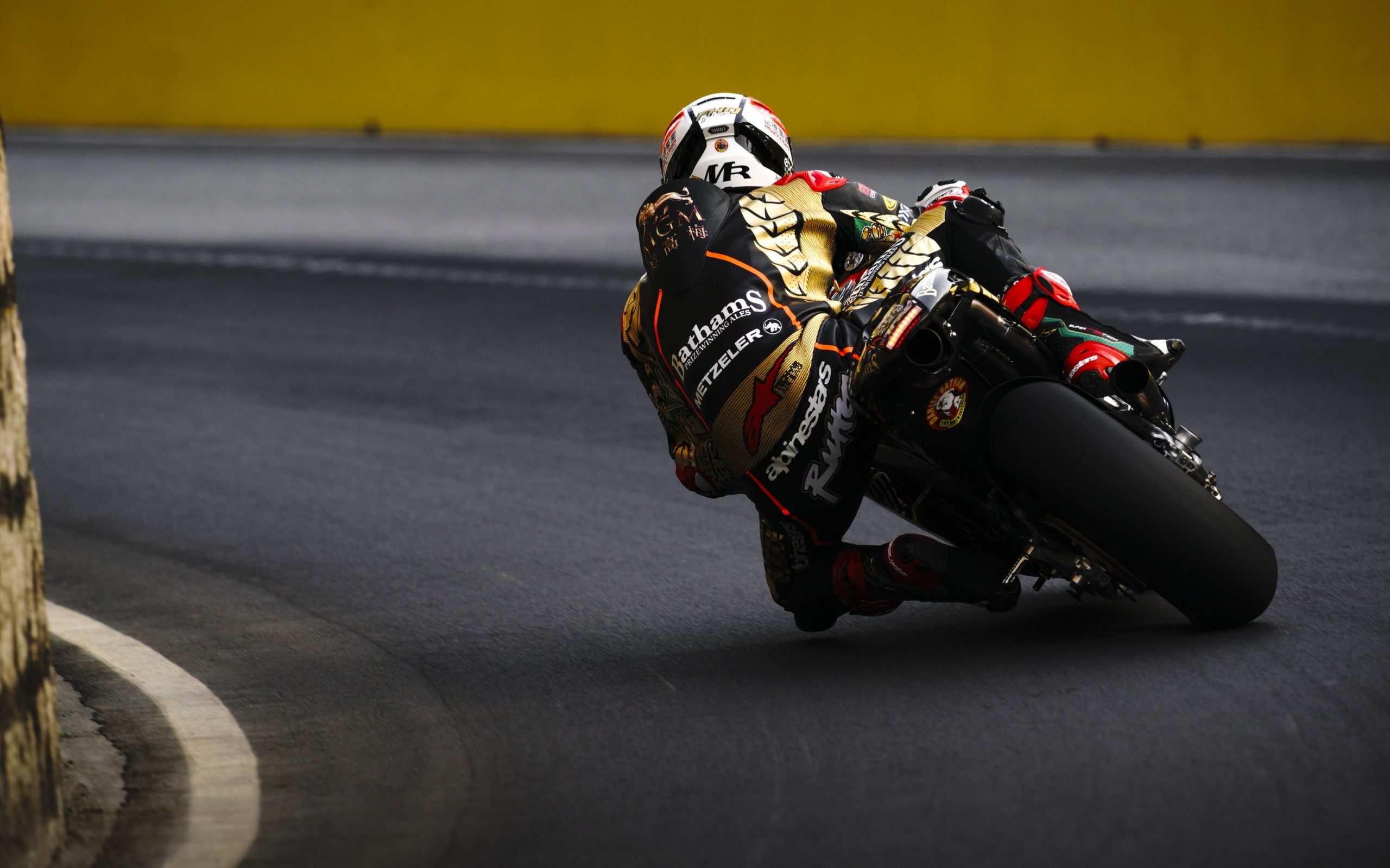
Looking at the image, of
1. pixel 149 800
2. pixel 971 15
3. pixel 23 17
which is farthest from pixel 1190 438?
pixel 23 17

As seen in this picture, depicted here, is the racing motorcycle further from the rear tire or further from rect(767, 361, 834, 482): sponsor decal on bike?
rect(767, 361, 834, 482): sponsor decal on bike

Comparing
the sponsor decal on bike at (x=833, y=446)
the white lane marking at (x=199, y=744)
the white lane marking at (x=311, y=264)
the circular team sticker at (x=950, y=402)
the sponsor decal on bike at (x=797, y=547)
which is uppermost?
the circular team sticker at (x=950, y=402)

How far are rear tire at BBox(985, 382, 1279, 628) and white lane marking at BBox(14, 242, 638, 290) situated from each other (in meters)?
8.57

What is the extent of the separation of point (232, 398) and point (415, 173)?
9.25 metres

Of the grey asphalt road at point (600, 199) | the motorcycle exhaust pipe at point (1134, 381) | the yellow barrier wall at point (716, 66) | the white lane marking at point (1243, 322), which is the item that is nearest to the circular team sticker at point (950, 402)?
the motorcycle exhaust pipe at point (1134, 381)

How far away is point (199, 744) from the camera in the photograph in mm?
4320

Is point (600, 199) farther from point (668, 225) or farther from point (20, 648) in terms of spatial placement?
point (20, 648)

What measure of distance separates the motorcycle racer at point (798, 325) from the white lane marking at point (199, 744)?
144cm

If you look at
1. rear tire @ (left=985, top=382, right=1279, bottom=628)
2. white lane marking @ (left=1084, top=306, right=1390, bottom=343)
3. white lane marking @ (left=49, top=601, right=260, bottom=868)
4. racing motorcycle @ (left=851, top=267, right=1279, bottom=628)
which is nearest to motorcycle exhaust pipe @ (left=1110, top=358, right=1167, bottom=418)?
racing motorcycle @ (left=851, top=267, right=1279, bottom=628)

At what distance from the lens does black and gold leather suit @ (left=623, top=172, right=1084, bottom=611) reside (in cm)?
442

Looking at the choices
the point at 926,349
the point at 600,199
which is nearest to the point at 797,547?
the point at 926,349

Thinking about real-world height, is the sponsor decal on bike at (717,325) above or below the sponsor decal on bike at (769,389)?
above

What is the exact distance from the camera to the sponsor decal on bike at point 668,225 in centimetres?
456

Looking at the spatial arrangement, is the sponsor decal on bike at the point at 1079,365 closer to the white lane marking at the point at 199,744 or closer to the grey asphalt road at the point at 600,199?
the white lane marking at the point at 199,744
